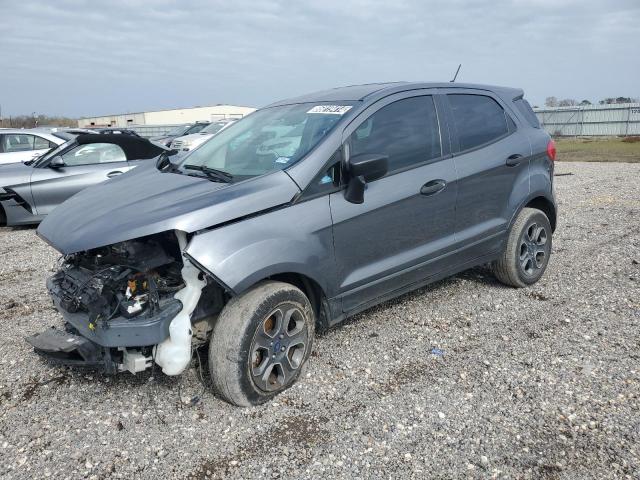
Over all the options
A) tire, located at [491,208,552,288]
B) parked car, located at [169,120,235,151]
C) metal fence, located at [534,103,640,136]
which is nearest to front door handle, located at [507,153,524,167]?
tire, located at [491,208,552,288]

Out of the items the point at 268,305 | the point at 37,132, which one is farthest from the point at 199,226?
the point at 37,132

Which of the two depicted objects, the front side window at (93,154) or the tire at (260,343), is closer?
the tire at (260,343)

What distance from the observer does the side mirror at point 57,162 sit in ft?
27.2

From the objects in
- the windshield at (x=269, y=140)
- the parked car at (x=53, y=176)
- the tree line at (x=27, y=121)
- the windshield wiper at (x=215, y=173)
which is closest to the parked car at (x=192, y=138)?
the parked car at (x=53, y=176)

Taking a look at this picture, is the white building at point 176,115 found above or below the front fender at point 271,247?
above

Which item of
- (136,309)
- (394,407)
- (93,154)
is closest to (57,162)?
(93,154)

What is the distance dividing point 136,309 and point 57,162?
6.48 m

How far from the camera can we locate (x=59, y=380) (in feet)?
11.7

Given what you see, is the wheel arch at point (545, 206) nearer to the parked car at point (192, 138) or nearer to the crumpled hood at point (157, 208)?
the crumpled hood at point (157, 208)

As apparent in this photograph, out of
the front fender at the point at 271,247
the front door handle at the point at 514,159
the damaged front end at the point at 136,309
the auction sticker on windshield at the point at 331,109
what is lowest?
the damaged front end at the point at 136,309

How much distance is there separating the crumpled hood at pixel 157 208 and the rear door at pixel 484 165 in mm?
1638

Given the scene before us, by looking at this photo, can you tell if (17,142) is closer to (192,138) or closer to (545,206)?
(192,138)

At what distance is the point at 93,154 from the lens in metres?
8.70

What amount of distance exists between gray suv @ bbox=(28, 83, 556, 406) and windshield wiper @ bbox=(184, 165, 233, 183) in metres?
0.01
